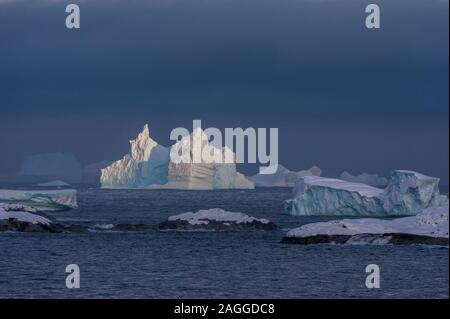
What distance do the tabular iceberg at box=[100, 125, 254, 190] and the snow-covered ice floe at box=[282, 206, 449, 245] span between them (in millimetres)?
85998

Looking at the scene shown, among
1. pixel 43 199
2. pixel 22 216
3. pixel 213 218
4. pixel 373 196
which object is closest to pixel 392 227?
pixel 213 218

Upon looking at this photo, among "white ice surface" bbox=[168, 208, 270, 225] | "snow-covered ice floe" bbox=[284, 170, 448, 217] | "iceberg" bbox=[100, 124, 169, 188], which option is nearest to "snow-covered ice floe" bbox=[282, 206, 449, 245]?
"white ice surface" bbox=[168, 208, 270, 225]

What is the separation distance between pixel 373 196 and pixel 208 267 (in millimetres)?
38111

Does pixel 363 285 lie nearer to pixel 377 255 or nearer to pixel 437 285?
pixel 437 285

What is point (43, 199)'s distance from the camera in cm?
9775

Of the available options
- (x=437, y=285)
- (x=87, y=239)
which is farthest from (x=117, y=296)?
(x=87, y=239)

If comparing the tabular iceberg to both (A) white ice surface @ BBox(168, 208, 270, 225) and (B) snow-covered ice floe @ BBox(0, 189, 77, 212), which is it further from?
(A) white ice surface @ BBox(168, 208, 270, 225)

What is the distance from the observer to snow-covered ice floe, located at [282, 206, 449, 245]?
58.3 m

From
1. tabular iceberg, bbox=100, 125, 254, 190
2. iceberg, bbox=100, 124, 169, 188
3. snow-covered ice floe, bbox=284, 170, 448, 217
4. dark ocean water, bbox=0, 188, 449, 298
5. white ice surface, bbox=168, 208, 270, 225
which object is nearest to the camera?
dark ocean water, bbox=0, 188, 449, 298

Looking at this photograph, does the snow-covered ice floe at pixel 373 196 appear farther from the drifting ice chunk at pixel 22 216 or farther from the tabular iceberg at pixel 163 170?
the tabular iceberg at pixel 163 170

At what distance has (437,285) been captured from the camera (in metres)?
42.1

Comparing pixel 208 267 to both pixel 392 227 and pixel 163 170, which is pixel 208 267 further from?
pixel 163 170

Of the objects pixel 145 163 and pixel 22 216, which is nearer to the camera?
pixel 22 216
